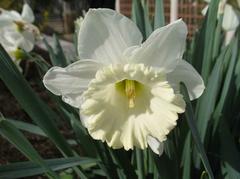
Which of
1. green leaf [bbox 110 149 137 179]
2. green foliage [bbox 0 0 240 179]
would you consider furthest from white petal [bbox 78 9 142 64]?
green leaf [bbox 110 149 137 179]

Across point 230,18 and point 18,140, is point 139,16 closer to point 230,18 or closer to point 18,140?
point 230,18

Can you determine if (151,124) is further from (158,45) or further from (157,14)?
(157,14)

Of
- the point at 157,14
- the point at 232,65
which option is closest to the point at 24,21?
the point at 157,14

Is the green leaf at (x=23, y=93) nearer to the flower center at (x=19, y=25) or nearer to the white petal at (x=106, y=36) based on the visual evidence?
the white petal at (x=106, y=36)

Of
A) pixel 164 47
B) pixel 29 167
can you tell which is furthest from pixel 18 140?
pixel 164 47

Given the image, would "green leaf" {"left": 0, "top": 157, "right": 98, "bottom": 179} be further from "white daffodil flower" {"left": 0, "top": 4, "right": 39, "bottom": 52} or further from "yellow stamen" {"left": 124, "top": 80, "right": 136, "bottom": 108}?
"white daffodil flower" {"left": 0, "top": 4, "right": 39, "bottom": 52}
